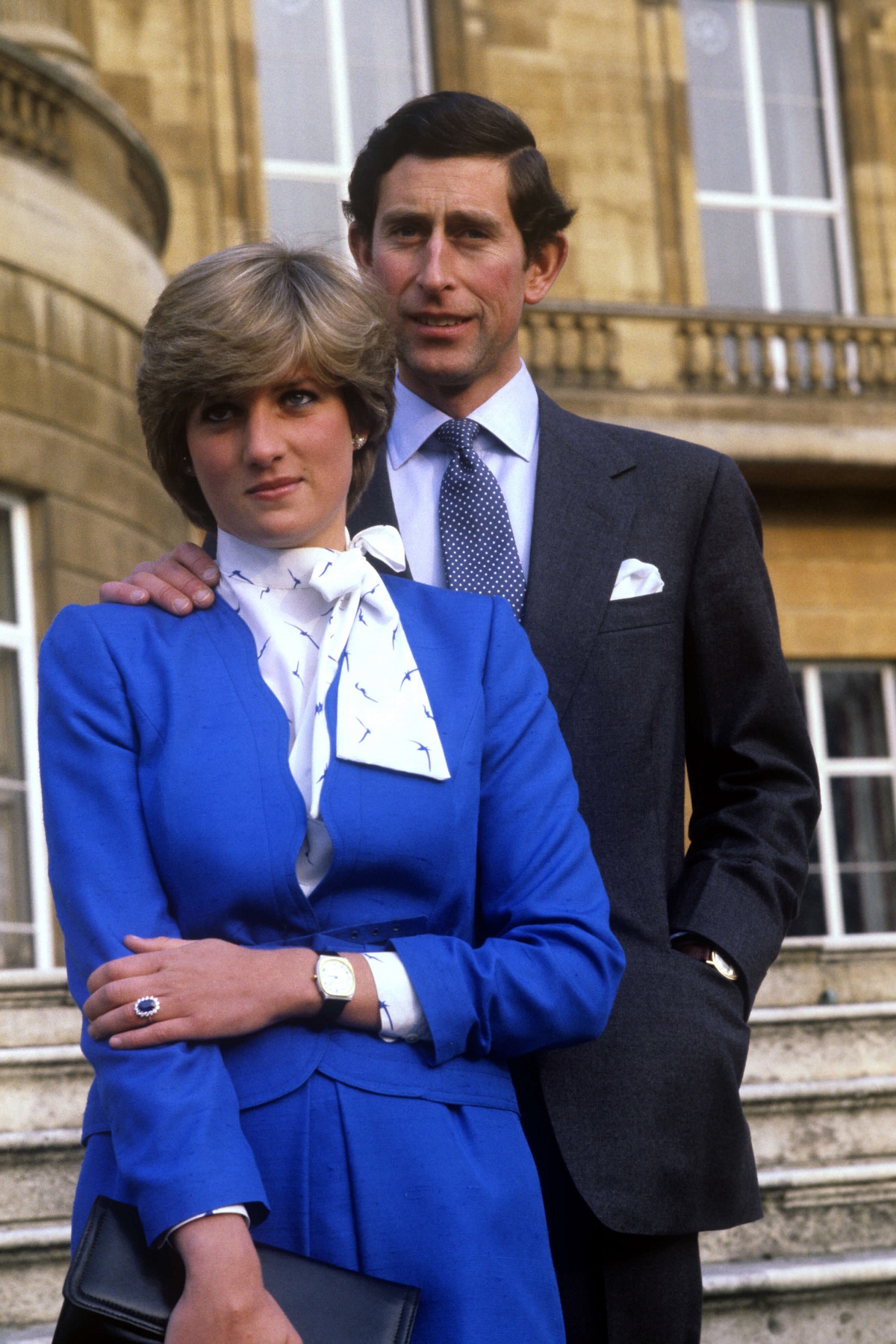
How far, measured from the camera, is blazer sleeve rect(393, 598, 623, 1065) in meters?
1.61

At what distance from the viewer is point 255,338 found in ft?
5.56

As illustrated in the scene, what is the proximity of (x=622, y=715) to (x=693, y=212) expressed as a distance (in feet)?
41.2

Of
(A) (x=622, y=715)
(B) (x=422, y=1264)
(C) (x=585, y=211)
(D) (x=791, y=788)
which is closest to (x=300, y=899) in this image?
(B) (x=422, y=1264)

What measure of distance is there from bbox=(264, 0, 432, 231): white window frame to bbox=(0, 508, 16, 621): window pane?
5.57 metres

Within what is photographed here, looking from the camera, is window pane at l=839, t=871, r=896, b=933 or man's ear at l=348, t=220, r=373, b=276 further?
window pane at l=839, t=871, r=896, b=933

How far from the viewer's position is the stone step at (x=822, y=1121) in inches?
166

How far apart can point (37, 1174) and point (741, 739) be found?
2287 mm

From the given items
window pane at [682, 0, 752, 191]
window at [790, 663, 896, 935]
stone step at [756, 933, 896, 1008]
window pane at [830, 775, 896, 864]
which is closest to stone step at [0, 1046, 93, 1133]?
stone step at [756, 933, 896, 1008]

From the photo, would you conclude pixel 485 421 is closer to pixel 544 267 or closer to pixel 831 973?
pixel 544 267

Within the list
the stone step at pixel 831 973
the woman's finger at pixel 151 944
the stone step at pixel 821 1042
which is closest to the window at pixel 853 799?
the stone step at pixel 831 973

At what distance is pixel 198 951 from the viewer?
153cm

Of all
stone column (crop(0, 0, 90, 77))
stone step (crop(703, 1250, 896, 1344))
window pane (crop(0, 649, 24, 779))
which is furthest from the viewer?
stone column (crop(0, 0, 90, 77))

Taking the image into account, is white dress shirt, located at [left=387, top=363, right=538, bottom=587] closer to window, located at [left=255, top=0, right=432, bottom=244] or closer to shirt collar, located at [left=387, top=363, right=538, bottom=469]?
shirt collar, located at [left=387, top=363, right=538, bottom=469]

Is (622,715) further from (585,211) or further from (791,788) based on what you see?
(585,211)
